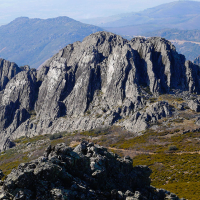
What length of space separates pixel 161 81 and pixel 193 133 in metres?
72.3

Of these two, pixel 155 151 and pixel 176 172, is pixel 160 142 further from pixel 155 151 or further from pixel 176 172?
pixel 176 172

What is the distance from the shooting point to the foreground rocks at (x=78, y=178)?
3572 cm

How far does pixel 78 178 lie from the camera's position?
42.4 m

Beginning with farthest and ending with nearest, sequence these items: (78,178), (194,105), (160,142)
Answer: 1. (194,105)
2. (160,142)
3. (78,178)

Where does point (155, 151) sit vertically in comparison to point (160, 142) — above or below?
above

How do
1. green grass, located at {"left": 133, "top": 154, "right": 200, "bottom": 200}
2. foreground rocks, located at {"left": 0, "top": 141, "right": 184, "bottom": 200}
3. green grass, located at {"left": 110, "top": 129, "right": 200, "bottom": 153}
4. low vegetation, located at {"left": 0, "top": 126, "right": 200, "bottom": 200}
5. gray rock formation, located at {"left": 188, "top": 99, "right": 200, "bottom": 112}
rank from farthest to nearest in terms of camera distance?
gray rock formation, located at {"left": 188, "top": 99, "right": 200, "bottom": 112} → green grass, located at {"left": 110, "top": 129, "right": 200, "bottom": 153} → low vegetation, located at {"left": 0, "top": 126, "right": 200, "bottom": 200} → green grass, located at {"left": 133, "top": 154, "right": 200, "bottom": 200} → foreground rocks, located at {"left": 0, "top": 141, "right": 184, "bottom": 200}

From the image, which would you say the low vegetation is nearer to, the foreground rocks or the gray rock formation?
the foreground rocks

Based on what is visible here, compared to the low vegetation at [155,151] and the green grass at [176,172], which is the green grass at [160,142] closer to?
the low vegetation at [155,151]

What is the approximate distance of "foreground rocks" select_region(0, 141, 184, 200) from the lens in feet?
117

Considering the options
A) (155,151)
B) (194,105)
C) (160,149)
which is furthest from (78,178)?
(194,105)

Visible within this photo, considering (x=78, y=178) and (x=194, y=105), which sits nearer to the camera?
(x=78, y=178)

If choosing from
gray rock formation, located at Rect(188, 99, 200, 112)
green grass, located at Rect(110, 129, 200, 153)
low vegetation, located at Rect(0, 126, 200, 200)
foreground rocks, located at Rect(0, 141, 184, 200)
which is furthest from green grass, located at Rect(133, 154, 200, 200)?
gray rock formation, located at Rect(188, 99, 200, 112)

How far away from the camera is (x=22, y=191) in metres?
Answer: 34.8

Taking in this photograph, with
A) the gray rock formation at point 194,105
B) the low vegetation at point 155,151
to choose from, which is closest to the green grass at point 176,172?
the low vegetation at point 155,151
